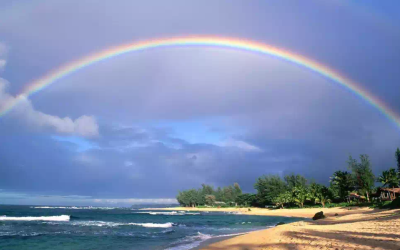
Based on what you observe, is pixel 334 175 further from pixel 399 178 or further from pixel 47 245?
pixel 47 245

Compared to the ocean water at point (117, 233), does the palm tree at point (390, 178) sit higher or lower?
higher

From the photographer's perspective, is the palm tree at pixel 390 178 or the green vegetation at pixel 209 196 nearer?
the palm tree at pixel 390 178

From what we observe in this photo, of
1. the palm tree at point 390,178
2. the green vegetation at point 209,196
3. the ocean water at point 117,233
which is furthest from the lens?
the green vegetation at point 209,196

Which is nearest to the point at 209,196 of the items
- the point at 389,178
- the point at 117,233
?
the point at 389,178

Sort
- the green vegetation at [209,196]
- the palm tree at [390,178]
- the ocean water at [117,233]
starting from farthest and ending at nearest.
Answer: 1. the green vegetation at [209,196]
2. the palm tree at [390,178]
3. the ocean water at [117,233]

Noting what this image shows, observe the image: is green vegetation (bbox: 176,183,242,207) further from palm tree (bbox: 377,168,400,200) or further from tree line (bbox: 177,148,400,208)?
palm tree (bbox: 377,168,400,200)

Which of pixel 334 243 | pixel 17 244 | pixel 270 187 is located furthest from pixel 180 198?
pixel 334 243

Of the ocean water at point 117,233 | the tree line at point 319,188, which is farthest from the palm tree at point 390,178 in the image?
the ocean water at point 117,233

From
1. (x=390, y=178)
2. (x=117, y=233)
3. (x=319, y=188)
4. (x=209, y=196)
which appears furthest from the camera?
(x=209, y=196)

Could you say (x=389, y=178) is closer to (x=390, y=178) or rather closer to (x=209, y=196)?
(x=390, y=178)


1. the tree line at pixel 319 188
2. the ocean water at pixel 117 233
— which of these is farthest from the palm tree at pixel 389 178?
the ocean water at pixel 117 233

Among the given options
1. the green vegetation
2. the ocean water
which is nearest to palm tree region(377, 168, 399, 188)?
the ocean water

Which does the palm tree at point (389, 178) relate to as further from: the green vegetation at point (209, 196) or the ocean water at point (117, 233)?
the green vegetation at point (209, 196)

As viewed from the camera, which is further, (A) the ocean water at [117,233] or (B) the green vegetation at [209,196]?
(B) the green vegetation at [209,196]
